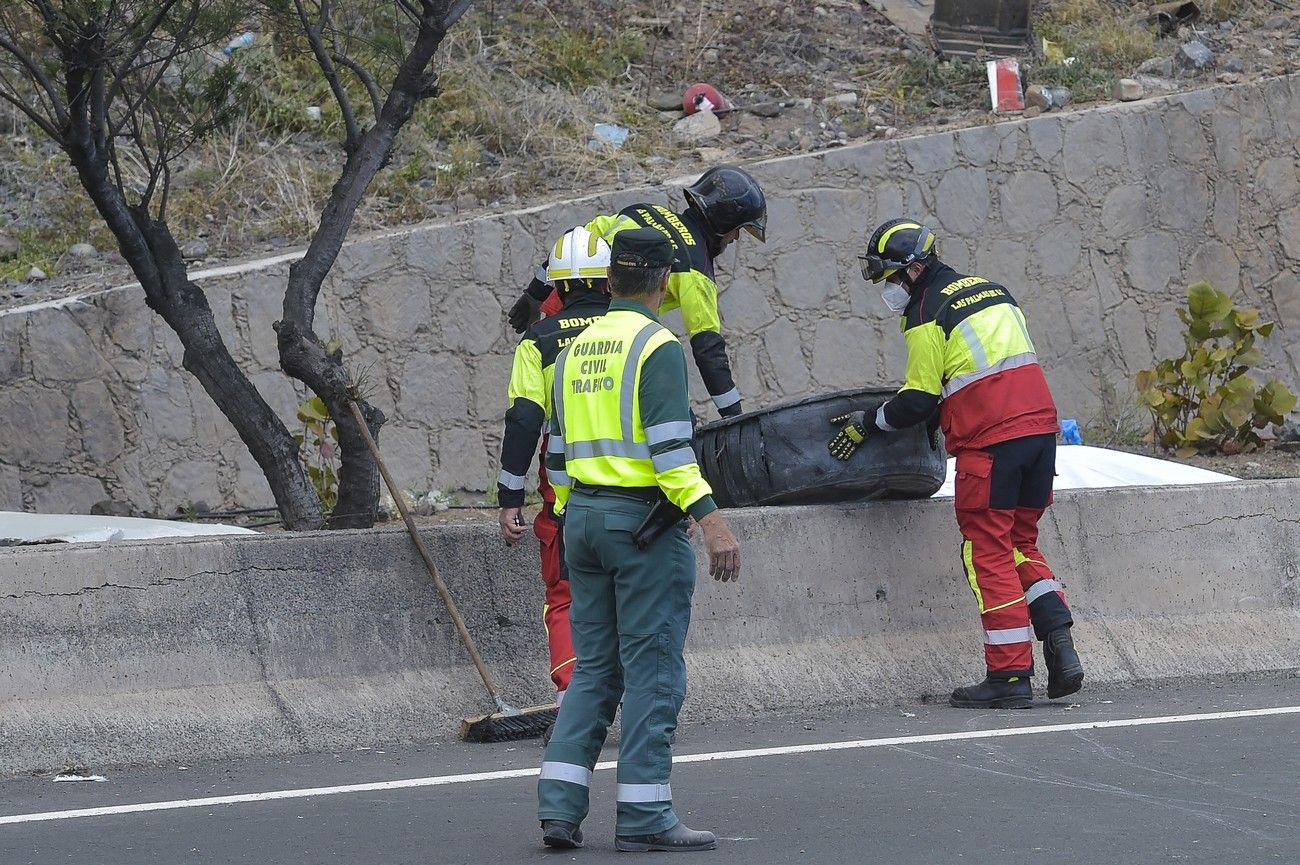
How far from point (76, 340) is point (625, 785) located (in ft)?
21.3

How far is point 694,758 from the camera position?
6246 mm

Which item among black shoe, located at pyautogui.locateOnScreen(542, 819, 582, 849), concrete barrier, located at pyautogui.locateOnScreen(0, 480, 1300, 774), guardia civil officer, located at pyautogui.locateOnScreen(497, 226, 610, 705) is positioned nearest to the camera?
black shoe, located at pyautogui.locateOnScreen(542, 819, 582, 849)

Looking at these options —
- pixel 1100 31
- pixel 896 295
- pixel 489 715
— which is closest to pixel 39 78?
pixel 489 715

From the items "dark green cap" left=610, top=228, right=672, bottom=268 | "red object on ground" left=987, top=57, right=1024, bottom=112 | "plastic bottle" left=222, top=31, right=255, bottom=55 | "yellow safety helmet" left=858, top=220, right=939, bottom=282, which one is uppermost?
"plastic bottle" left=222, top=31, right=255, bottom=55

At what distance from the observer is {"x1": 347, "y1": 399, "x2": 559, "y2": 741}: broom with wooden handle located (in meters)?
6.59

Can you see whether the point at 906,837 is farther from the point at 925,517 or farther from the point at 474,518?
the point at 474,518

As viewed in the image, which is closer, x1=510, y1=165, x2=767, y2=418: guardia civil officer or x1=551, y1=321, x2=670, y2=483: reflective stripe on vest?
x1=551, y1=321, x2=670, y2=483: reflective stripe on vest

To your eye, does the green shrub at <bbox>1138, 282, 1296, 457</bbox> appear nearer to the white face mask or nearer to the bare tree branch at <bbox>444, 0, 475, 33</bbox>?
the white face mask

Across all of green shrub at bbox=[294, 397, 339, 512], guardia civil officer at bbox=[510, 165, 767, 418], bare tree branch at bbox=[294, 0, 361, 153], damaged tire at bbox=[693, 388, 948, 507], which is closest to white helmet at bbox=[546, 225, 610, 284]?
guardia civil officer at bbox=[510, 165, 767, 418]

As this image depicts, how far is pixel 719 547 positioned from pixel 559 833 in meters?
0.95

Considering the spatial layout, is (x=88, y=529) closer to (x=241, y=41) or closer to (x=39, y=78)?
(x=39, y=78)

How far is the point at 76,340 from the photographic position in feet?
33.3

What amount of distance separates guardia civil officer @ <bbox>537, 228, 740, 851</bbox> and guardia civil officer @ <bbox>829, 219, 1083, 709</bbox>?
2.49m

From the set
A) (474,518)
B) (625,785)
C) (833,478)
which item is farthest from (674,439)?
(474,518)
